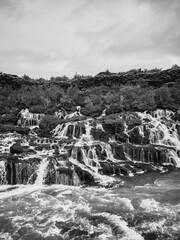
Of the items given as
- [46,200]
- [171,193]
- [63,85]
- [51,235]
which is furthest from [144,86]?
[51,235]

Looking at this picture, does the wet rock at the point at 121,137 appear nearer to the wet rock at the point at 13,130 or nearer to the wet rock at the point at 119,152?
the wet rock at the point at 119,152

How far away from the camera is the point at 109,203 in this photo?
35.4ft

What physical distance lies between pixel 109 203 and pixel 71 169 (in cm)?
493

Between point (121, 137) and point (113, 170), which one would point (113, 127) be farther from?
point (113, 170)

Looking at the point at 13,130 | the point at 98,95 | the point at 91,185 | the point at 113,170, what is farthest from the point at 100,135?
the point at 98,95

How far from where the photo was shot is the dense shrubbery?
2942 centimetres

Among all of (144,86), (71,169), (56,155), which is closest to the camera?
(71,169)

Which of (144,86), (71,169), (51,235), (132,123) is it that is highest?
(144,86)

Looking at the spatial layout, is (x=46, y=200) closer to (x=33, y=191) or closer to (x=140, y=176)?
(x=33, y=191)

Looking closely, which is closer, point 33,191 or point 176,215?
point 176,215

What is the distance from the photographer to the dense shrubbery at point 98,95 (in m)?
29.4

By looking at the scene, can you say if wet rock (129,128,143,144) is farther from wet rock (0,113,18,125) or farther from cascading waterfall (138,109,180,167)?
wet rock (0,113,18,125)

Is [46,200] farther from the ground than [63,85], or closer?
closer

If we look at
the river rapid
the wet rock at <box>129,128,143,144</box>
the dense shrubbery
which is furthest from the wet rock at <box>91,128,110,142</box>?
the dense shrubbery
